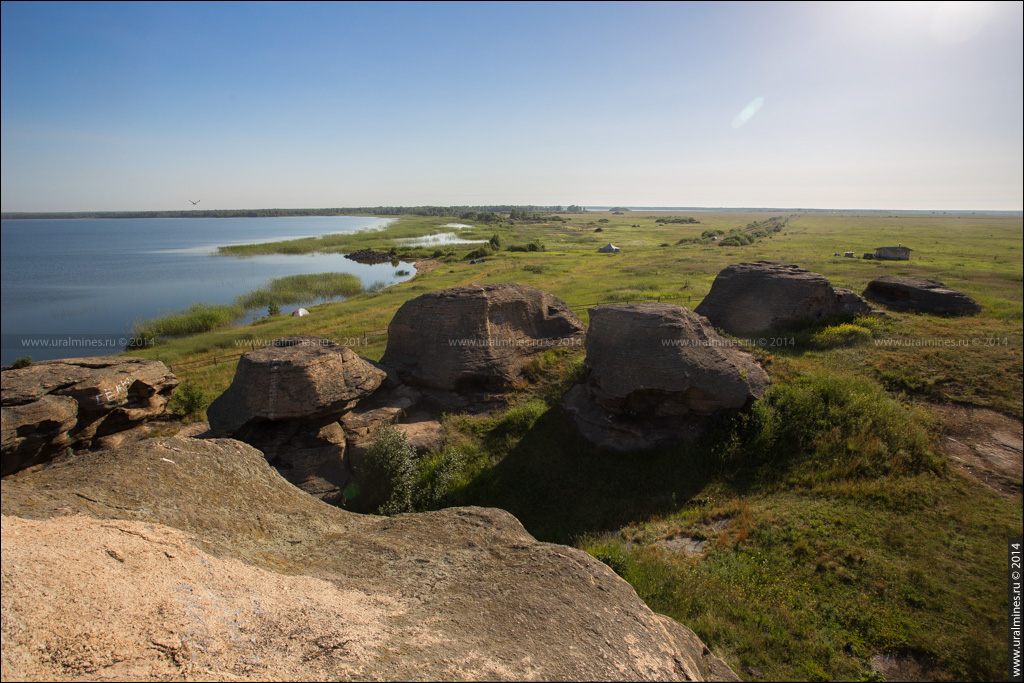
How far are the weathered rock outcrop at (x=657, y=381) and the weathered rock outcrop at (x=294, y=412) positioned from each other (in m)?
7.57

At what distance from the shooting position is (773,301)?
21.5 metres

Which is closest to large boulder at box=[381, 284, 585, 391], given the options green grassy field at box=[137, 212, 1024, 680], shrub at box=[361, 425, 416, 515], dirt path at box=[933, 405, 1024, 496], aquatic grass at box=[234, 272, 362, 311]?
green grassy field at box=[137, 212, 1024, 680]

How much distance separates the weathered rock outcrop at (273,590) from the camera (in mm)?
2918

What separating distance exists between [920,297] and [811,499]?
20667 mm

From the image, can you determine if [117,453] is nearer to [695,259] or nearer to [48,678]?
[48,678]

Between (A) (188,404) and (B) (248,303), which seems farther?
(B) (248,303)

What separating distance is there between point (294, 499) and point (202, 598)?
3.07m

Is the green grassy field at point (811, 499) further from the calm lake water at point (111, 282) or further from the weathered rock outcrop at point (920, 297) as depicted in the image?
the calm lake water at point (111, 282)

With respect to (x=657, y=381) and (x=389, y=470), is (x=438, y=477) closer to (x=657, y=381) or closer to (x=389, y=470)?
(x=389, y=470)

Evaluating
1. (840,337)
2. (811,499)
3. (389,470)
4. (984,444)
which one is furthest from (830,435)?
(389,470)

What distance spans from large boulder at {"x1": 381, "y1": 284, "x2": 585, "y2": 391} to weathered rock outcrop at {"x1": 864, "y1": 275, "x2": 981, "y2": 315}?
21.0 m

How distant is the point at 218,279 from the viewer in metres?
58.4

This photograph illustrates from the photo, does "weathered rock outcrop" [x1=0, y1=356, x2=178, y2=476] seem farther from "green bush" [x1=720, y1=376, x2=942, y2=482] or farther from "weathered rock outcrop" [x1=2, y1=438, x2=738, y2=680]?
"green bush" [x1=720, y1=376, x2=942, y2=482]

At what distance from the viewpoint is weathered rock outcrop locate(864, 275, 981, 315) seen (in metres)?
23.1
